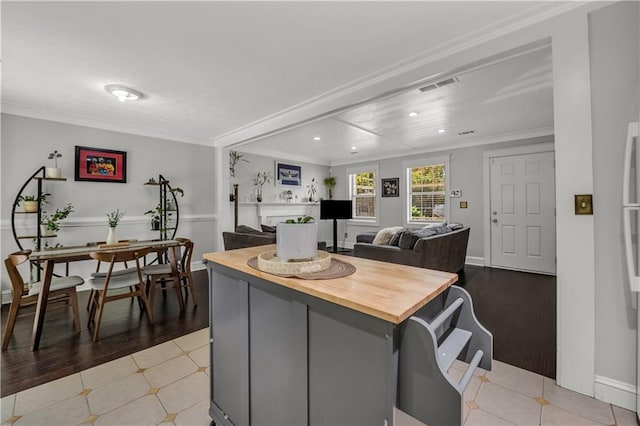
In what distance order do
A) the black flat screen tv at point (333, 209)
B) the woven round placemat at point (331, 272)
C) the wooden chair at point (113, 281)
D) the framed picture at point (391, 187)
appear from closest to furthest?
the woven round placemat at point (331, 272), the wooden chair at point (113, 281), the black flat screen tv at point (333, 209), the framed picture at point (391, 187)

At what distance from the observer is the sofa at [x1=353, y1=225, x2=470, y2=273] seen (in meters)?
3.38

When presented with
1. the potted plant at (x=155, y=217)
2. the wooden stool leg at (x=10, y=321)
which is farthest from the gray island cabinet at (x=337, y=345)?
the potted plant at (x=155, y=217)

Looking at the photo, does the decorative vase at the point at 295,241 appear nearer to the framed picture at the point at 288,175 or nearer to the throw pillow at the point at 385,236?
the throw pillow at the point at 385,236

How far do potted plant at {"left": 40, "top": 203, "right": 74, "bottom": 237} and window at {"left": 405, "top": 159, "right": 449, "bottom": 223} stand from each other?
19.4ft

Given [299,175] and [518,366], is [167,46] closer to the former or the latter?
[518,366]

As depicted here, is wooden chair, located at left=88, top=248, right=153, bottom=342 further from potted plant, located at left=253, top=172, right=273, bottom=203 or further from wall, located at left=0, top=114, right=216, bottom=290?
potted plant, located at left=253, top=172, right=273, bottom=203

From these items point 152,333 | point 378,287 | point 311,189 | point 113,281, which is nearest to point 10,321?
point 113,281

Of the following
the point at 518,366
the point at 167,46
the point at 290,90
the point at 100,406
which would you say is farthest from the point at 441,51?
the point at 100,406

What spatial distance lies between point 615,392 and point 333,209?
15.6ft

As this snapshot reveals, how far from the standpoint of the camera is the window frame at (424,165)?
18.2ft

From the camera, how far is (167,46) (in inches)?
84.9

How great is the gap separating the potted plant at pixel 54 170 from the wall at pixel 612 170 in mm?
5204

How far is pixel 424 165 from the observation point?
5.91 m

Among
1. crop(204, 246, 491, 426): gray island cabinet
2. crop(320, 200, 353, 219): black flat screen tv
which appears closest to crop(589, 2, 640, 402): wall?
crop(204, 246, 491, 426): gray island cabinet
